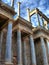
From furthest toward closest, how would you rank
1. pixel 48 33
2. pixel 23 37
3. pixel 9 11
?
pixel 48 33 < pixel 23 37 < pixel 9 11

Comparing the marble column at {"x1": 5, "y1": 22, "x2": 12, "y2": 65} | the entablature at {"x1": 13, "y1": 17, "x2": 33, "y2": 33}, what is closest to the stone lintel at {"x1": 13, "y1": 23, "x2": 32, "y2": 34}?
the entablature at {"x1": 13, "y1": 17, "x2": 33, "y2": 33}

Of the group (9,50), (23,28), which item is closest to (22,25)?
(23,28)

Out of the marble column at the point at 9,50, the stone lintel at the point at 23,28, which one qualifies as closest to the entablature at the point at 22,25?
the stone lintel at the point at 23,28

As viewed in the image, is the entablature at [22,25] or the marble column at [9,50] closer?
the marble column at [9,50]

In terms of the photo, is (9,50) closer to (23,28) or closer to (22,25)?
(23,28)

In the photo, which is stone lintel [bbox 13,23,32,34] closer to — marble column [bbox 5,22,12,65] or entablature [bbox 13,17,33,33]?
entablature [bbox 13,17,33,33]

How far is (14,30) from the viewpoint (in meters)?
21.0

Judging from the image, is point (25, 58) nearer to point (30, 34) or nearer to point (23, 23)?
point (30, 34)

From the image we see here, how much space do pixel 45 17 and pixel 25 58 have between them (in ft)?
35.5

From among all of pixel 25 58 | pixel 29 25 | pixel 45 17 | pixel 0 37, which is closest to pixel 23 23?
pixel 29 25

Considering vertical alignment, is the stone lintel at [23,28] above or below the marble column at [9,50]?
above

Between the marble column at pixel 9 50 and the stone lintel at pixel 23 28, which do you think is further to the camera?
the stone lintel at pixel 23 28

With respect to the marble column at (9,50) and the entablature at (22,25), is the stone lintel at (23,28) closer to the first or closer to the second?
the entablature at (22,25)

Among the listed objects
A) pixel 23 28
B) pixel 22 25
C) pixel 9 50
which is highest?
pixel 22 25
